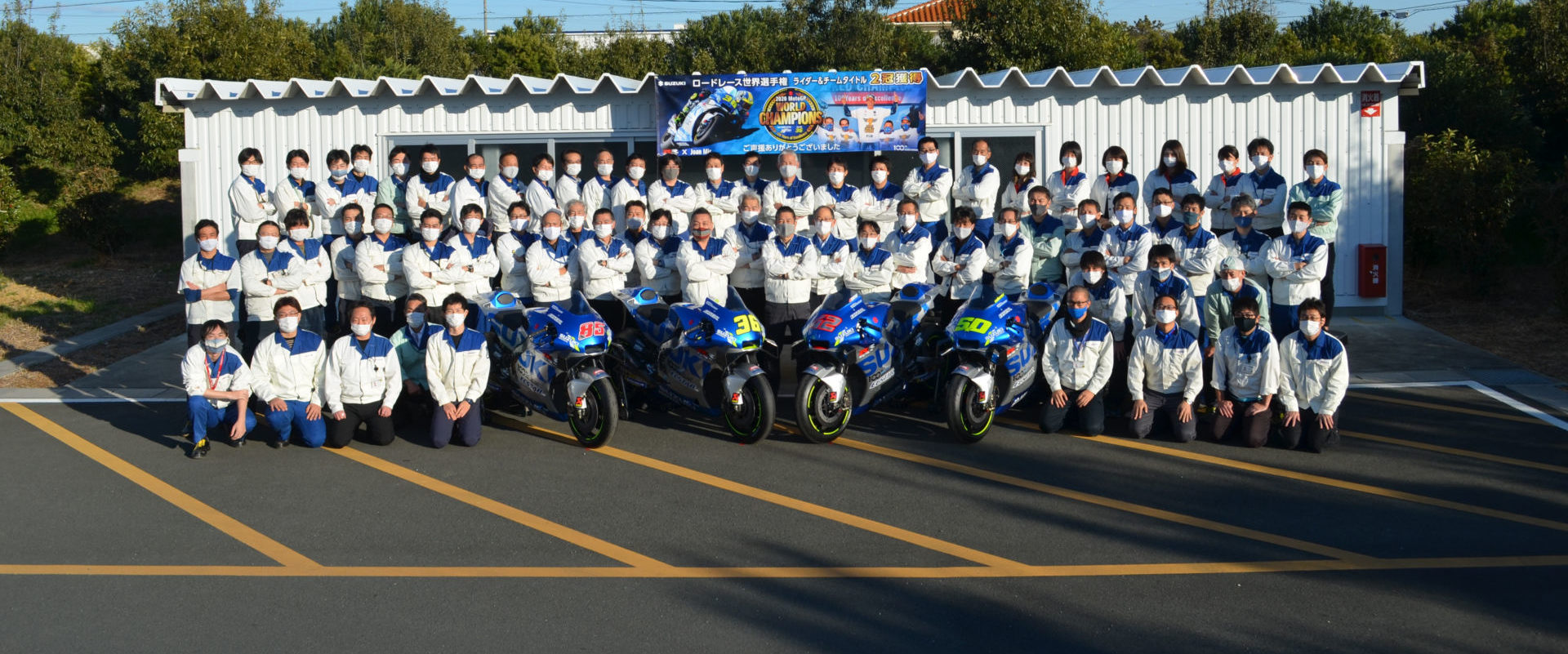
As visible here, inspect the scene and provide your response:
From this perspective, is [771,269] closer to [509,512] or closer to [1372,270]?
[509,512]

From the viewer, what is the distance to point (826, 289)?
1064cm

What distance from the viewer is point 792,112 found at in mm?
13617

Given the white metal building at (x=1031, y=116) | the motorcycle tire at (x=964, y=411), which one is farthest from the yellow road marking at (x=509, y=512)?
the white metal building at (x=1031, y=116)

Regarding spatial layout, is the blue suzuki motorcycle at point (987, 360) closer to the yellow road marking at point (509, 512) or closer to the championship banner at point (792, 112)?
the yellow road marking at point (509, 512)

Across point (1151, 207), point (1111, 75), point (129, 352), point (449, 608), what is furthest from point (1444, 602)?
point (129, 352)

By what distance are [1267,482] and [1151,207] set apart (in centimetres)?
339

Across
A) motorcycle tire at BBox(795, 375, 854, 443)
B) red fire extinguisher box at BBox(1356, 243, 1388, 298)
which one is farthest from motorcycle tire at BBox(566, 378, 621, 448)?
red fire extinguisher box at BBox(1356, 243, 1388, 298)

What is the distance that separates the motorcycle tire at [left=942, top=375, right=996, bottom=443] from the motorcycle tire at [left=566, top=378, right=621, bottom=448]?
7.41ft

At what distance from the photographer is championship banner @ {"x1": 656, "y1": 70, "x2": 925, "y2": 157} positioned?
44.4 ft

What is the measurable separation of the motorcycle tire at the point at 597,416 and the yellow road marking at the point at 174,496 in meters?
2.36

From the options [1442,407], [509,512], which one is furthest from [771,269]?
[1442,407]

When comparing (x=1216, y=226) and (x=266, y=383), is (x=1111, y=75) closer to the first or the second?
(x=1216, y=226)

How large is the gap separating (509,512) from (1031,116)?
862 centimetres

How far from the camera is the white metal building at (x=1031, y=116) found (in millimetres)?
13828
